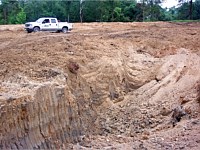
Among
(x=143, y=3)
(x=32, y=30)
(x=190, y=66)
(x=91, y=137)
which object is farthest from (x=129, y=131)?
(x=143, y=3)

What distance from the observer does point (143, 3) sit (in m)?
52.0

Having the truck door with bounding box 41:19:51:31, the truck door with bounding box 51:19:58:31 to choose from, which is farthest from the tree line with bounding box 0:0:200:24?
the truck door with bounding box 41:19:51:31

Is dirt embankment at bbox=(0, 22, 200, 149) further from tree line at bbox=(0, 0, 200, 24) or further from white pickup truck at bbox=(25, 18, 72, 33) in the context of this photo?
tree line at bbox=(0, 0, 200, 24)

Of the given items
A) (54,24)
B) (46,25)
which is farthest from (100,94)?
(54,24)

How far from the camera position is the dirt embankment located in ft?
41.1

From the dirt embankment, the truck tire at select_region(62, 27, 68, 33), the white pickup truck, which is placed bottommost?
the dirt embankment

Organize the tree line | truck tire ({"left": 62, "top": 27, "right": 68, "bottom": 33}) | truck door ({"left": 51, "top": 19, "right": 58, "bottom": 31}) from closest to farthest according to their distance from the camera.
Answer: truck tire ({"left": 62, "top": 27, "right": 68, "bottom": 33}) < truck door ({"left": 51, "top": 19, "right": 58, "bottom": 31}) < the tree line

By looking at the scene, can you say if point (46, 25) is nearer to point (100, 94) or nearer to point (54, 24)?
point (54, 24)

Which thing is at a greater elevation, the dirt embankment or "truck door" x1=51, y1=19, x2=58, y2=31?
"truck door" x1=51, y1=19, x2=58, y2=31

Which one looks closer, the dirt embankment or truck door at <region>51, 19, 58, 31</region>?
the dirt embankment

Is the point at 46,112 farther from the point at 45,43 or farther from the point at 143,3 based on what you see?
the point at 143,3

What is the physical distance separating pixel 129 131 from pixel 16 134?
454 centimetres

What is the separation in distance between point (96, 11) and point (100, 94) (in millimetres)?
36413

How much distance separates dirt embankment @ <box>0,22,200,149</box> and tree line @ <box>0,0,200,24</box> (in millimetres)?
30186
